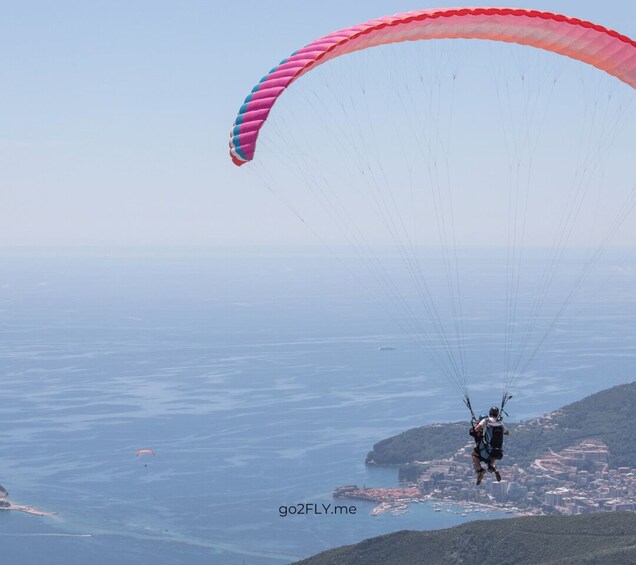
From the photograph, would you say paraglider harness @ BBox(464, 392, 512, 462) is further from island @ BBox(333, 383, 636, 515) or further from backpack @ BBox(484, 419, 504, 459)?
island @ BBox(333, 383, 636, 515)

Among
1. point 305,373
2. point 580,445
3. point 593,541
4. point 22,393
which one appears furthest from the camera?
point 305,373

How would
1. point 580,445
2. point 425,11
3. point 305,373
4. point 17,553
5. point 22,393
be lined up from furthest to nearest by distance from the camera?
1. point 305,373
2. point 22,393
3. point 580,445
4. point 17,553
5. point 425,11

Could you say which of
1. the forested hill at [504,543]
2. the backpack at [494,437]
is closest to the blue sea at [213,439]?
the forested hill at [504,543]

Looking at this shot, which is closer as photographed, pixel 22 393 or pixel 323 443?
pixel 323 443

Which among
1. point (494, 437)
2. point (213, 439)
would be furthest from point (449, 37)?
point (213, 439)

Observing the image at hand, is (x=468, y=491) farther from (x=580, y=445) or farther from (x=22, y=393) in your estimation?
(x=22, y=393)

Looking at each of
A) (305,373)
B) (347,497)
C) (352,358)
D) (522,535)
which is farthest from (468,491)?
(352,358)

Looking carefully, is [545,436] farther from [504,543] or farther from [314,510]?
[504,543]
